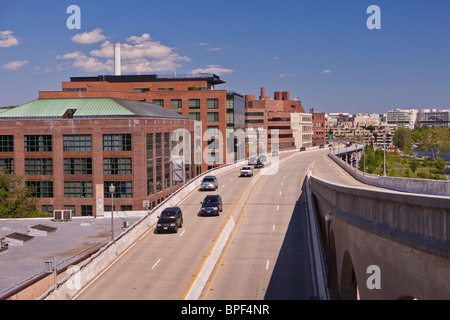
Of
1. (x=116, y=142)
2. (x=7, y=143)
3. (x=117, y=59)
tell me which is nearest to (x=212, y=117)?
(x=117, y=59)

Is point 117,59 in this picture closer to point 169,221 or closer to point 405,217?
point 169,221

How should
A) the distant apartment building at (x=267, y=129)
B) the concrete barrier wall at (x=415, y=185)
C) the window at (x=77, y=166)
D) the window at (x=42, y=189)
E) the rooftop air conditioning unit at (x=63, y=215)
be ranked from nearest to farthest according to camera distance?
1. the concrete barrier wall at (x=415, y=185)
2. the rooftop air conditioning unit at (x=63, y=215)
3. the window at (x=77, y=166)
4. the window at (x=42, y=189)
5. the distant apartment building at (x=267, y=129)

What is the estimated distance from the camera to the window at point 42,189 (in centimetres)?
6519

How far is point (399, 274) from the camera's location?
615 inches

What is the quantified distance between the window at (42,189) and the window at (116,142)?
9979 mm

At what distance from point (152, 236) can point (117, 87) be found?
87758mm

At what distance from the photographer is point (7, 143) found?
66062mm

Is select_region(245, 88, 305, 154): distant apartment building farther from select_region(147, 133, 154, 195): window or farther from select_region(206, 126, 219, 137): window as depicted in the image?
select_region(147, 133, 154, 195): window

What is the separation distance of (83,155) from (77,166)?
183cm

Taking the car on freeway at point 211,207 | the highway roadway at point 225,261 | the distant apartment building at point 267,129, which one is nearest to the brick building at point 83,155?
the highway roadway at point 225,261

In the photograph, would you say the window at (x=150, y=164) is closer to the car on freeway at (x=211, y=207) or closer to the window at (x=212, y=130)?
the car on freeway at (x=211, y=207)

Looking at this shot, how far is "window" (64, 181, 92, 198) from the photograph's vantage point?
210ft
